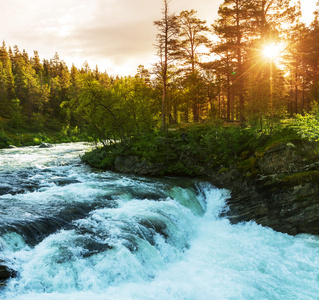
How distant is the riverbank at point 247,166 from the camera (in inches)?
428

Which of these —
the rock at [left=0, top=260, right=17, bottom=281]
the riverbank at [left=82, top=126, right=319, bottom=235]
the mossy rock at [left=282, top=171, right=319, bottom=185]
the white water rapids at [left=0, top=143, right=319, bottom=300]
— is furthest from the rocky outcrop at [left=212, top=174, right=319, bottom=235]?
the rock at [left=0, top=260, right=17, bottom=281]

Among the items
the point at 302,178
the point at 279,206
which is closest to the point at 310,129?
the point at 302,178

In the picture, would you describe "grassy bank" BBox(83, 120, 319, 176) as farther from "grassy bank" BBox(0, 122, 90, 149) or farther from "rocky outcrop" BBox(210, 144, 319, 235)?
"grassy bank" BBox(0, 122, 90, 149)

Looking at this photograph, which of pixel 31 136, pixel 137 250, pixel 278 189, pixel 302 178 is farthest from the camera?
pixel 31 136

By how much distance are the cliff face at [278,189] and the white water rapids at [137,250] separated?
0.62 m

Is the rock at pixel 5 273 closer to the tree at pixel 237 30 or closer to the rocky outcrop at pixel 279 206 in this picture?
the rocky outcrop at pixel 279 206

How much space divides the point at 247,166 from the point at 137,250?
9212 millimetres

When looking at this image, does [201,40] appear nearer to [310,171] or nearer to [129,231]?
[310,171]

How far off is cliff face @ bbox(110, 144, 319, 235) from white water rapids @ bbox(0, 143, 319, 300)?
618 millimetres

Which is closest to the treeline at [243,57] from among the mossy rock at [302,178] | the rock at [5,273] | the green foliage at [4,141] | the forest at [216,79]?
the forest at [216,79]

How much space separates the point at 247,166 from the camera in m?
14.3

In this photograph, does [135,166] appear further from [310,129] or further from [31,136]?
[31,136]

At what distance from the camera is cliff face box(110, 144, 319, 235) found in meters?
10.6

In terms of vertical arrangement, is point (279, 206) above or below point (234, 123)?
below
